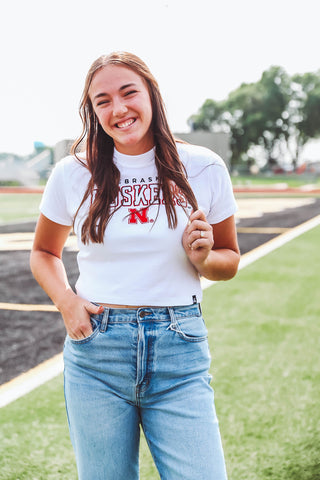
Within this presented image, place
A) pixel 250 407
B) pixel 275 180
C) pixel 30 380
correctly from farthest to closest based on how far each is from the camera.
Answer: pixel 275 180
pixel 30 380
pixel 250 407

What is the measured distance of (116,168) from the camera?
69.9 inches

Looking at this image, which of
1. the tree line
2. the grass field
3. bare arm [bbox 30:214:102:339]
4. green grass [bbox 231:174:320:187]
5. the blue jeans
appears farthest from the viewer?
the tree line

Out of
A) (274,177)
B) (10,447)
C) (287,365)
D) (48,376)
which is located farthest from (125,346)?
(274,177)

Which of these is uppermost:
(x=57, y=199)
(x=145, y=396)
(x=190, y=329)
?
(x=57, y=199)

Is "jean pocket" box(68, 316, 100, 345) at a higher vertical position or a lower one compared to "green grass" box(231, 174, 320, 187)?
higher

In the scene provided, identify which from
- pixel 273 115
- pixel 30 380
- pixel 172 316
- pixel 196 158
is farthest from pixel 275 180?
pixel 172 316

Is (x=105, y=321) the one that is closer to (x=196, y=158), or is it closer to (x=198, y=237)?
(x=198, y=237)

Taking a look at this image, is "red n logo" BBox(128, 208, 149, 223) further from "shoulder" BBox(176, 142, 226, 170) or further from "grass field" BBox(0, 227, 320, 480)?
"grass field" BBox(0, 227, 320, 480)

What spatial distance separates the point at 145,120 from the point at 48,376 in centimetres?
277

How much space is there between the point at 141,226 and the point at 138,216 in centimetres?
4

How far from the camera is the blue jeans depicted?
1.60m

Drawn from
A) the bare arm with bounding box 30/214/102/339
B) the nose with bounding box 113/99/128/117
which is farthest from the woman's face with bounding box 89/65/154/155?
the bare arm with bounding box 30/214/102/339

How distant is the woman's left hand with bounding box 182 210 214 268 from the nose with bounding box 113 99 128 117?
0.41 metres

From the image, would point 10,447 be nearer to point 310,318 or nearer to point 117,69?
point 117,69
